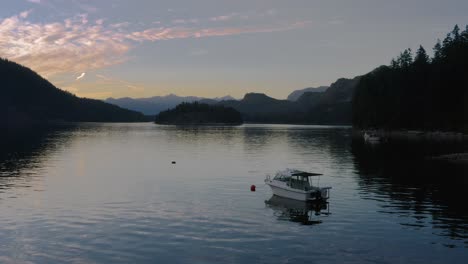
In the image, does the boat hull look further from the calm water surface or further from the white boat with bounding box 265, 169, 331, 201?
the calm water surface

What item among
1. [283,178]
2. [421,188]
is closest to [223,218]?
[283,178]

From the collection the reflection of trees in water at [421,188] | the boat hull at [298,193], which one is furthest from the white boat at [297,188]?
the reflection of trees in water at [421,188]

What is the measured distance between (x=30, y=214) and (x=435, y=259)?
39006 millimetres

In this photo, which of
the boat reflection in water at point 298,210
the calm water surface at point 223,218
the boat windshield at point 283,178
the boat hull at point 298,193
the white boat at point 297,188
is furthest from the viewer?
the boat windshield at point 283,178

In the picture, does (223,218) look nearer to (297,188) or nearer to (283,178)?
(297,188)

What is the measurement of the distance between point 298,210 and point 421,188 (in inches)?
962

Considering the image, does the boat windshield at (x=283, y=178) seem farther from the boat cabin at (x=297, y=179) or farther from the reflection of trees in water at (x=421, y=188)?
the reflection of trees in water at (x=421, y=188)

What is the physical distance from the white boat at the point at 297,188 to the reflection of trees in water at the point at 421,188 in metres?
7.51

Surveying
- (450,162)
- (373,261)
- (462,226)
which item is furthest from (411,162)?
(373,261)

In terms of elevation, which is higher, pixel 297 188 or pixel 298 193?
pixel 297 188

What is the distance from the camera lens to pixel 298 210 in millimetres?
53438

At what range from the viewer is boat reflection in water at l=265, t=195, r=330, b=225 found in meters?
48.3

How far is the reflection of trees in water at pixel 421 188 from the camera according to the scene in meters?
47.3

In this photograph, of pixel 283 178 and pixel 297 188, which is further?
pixel 283 178
